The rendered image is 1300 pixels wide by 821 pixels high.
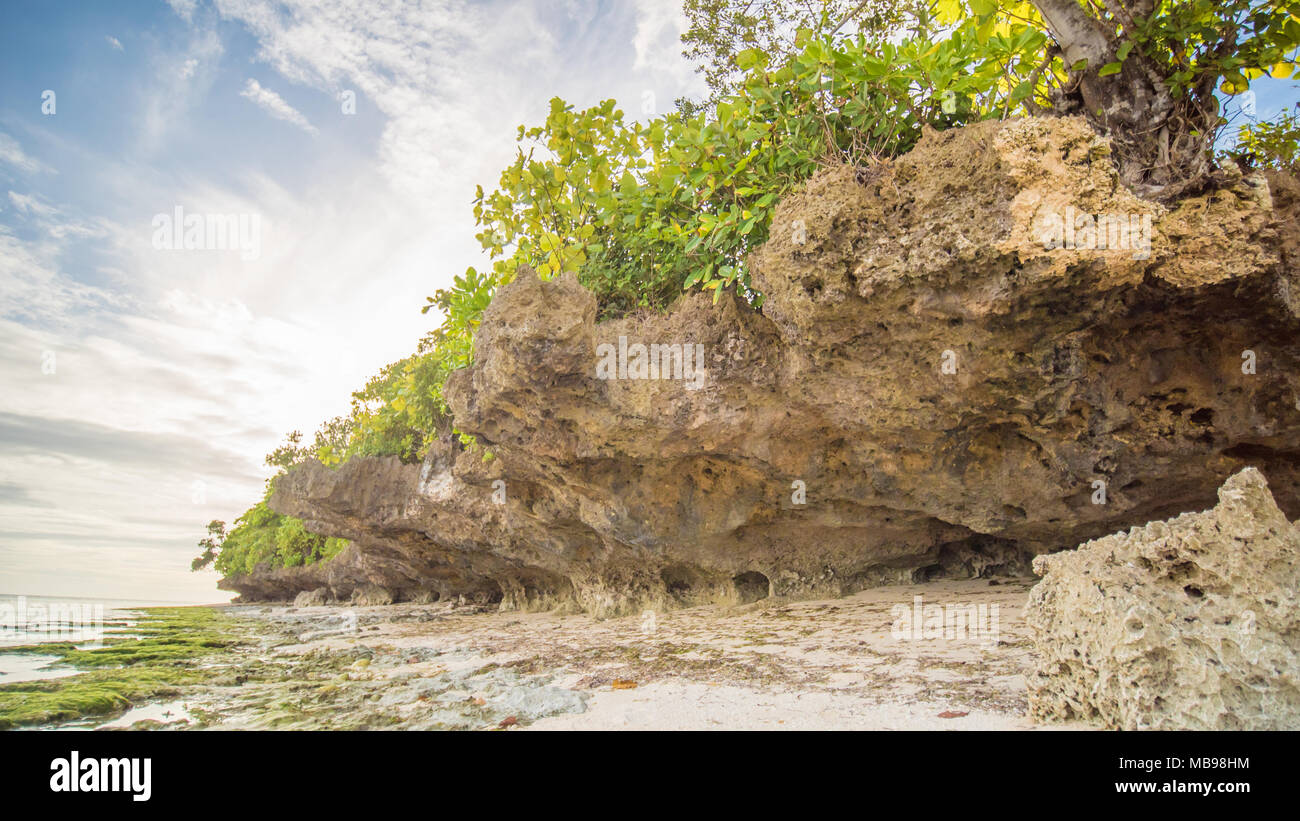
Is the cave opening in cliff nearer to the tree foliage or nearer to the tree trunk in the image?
the tree foliage

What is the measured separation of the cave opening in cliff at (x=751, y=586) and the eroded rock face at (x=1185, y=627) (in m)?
5.40

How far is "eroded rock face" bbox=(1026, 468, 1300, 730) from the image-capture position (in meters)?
2.26

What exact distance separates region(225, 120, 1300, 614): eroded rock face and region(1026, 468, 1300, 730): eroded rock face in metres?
1.75

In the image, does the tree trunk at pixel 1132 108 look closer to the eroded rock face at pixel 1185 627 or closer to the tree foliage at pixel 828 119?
the tree foliage at pixel 828 119

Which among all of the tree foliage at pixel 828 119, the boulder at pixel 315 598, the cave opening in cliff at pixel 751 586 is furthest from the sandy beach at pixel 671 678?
the boulder at pixel 315 598

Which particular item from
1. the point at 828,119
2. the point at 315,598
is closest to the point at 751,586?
the point at 828,119

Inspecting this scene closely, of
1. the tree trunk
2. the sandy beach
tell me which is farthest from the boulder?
the tree trunk

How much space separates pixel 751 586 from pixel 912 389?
416 cm

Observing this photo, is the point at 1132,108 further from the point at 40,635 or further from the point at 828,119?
the point at 40,635

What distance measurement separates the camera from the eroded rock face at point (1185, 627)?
7.42 ft

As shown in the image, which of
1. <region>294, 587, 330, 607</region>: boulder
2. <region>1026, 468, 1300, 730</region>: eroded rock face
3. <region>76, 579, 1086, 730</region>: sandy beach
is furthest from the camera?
<region>294, 587, 330, 607</region>: boulder
